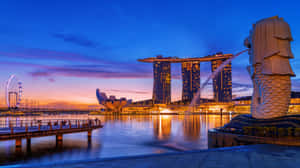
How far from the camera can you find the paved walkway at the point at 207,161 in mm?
9969

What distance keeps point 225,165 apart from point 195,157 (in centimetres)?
163

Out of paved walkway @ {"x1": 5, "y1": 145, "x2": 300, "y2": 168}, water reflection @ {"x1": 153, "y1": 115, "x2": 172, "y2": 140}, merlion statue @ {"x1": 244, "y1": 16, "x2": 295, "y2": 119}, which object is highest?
merlion statue @ {"x1": 244, "y1": 16, "x2": 295, "y2": 119}

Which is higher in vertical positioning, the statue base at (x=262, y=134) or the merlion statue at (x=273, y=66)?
the merlion statue at (x=273, y=66)

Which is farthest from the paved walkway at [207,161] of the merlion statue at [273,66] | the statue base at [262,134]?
the merlion statue at [273,66]

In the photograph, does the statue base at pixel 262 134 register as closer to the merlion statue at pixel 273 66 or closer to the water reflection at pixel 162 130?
the merlion statue at pixel 273 66

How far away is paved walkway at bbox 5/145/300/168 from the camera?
32.7 ft

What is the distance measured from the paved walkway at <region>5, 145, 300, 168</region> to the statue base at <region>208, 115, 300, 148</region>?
3318mm

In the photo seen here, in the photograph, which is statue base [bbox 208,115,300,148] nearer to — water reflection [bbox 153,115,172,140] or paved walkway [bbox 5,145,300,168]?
paved walkway [bbox 5,145,300,168]

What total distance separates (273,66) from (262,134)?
6.95 meters

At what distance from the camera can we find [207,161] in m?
10.6

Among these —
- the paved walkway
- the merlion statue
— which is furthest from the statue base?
the paved walkway

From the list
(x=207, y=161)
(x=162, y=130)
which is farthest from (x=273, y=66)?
(x=162, y=130)

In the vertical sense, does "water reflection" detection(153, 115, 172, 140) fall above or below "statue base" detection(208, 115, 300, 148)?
below

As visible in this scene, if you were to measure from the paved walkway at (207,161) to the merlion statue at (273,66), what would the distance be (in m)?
9.80
